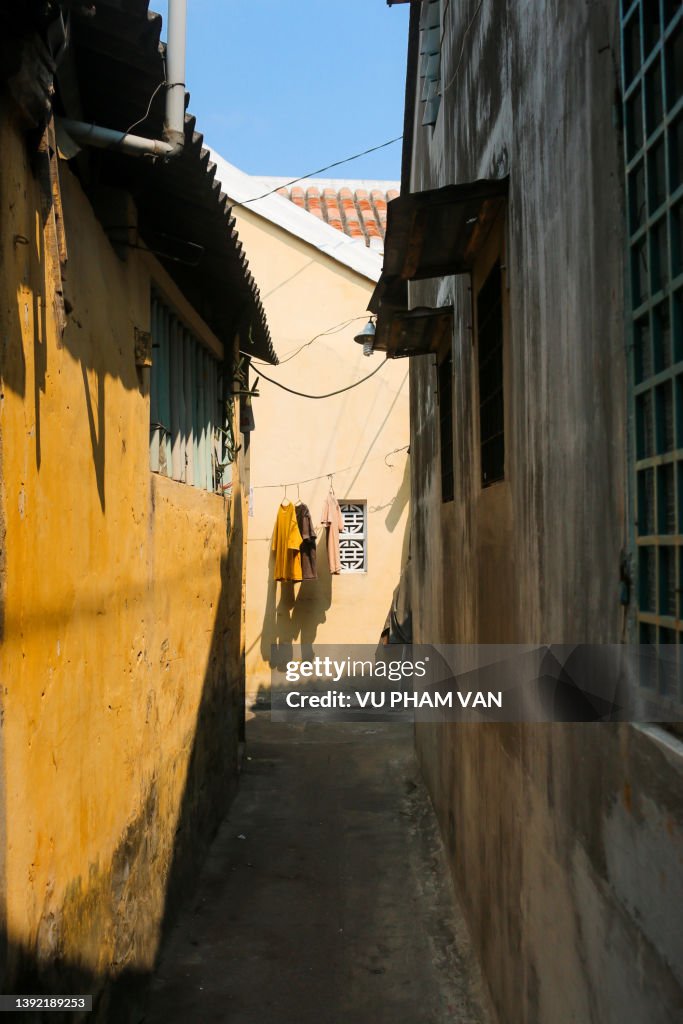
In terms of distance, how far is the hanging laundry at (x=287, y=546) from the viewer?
1508 cm

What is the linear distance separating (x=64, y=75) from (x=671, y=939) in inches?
154

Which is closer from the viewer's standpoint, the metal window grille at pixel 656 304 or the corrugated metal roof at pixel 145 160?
the metal window grille at pixel 656 304

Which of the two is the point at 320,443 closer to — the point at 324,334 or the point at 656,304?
the point at 324,334

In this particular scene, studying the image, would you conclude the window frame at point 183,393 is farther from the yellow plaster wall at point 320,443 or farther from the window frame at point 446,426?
the yellow plaster wall at point 320,443

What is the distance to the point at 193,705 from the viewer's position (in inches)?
294

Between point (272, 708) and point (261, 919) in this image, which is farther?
point (272, 708)

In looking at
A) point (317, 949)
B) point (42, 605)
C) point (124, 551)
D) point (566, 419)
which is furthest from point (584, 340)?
point (317, 949)

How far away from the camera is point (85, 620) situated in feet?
14.4

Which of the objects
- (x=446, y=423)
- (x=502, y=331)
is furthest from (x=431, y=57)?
(x=502, y=331)

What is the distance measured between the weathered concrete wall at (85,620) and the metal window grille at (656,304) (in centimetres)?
208

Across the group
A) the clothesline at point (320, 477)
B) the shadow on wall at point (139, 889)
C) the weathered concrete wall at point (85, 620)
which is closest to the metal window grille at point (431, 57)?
the weathered concrete wall at point (85, 620)

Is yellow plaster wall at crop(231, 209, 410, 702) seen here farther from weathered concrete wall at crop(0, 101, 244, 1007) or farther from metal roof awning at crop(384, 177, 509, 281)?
metal roof awning at crop(384, 177, 509, 281)

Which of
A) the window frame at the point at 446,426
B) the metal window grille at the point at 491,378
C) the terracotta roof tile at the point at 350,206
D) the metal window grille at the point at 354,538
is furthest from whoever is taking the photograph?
the terracotta roof tile at the point at 350,206

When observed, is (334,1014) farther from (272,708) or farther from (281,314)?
(281,314)
